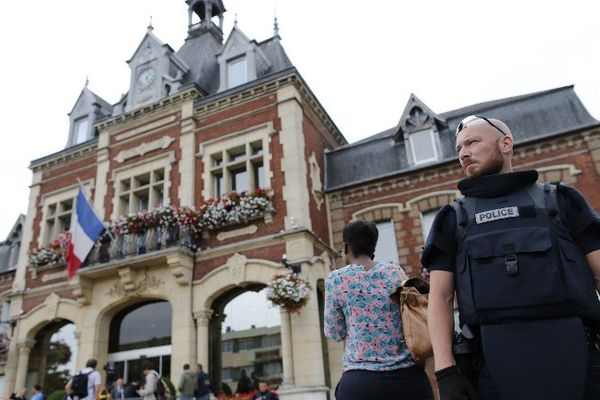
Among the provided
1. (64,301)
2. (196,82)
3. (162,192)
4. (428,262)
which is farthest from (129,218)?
(428,262)

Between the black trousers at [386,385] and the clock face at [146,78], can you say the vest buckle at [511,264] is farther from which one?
the clock face at [146,78]

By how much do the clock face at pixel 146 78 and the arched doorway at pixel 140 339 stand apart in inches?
294

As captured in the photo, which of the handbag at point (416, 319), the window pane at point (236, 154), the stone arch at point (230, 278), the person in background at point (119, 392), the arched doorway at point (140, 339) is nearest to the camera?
the handbag at point (416, 319)

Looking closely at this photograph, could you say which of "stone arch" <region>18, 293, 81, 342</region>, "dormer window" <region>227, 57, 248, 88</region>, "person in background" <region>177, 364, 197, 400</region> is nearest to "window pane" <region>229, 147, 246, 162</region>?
"dormer window" <region>227, 57, 248, 88</region>

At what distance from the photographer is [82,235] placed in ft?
41.7

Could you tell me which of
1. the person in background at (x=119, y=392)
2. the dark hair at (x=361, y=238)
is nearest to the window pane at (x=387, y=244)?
the person in background at (x=119, y=392)

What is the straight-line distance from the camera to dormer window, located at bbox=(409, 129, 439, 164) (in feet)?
44.1

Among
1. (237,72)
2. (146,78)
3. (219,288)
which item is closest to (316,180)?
(219,288)

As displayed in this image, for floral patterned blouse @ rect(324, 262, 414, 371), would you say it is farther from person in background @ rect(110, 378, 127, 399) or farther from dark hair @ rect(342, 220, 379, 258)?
person in background @ rect(110, 378, 127, 399)

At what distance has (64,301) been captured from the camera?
13.7 metres

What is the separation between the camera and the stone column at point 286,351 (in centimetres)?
1035

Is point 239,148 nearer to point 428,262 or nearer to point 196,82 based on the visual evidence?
point 196,82

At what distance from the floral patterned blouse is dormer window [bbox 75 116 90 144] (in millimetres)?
16441

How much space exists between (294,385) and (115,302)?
5741 mm
